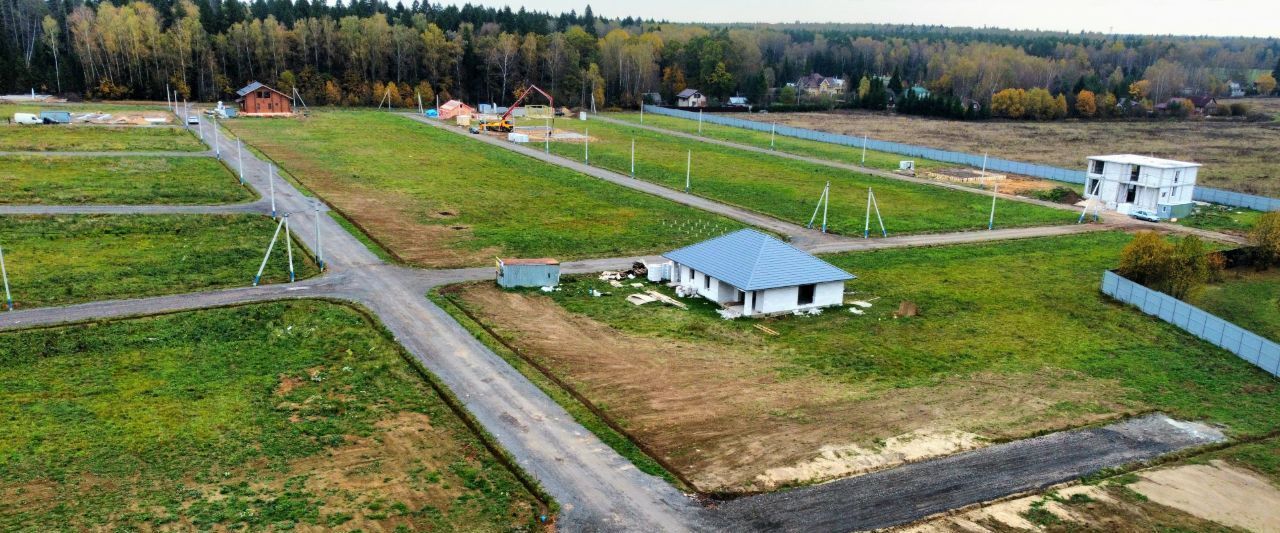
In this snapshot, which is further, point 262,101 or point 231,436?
point 262,101

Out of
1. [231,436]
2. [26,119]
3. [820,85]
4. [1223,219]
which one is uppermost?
[820,85]

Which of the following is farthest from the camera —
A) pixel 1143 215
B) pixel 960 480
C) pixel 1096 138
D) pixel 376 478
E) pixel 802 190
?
pixel 1096 138

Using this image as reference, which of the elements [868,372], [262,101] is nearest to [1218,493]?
[868,372]

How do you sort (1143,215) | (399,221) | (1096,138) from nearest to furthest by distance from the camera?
(399,221) → (1143,215) → (1096,138)

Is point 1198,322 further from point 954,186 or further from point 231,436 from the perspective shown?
point 954,186

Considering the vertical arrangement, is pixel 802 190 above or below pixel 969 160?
below

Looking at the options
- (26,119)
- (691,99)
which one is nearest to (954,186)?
(691,99)

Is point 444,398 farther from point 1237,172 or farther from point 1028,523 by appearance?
point 1237,172

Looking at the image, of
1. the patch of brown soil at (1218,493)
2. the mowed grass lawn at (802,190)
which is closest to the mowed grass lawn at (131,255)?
the mowed grass lawn at (802,190)
